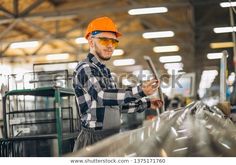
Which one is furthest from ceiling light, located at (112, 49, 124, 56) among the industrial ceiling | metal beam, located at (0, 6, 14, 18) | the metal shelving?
metal beam, located at (0, 6, 14, 18)

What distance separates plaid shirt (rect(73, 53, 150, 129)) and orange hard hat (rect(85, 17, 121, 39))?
10 centimetres

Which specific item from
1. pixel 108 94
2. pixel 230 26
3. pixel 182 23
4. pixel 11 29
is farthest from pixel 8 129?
pixel 230 26

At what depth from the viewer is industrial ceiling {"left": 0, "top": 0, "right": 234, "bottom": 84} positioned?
175 centimetres

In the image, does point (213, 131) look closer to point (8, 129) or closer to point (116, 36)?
point (116, 36)

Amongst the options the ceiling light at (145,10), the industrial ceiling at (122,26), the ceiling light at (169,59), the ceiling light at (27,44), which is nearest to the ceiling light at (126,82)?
the industrial ceiling at (122,26)

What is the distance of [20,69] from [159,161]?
65 cm

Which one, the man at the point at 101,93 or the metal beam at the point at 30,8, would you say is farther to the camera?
the metal beam at the point at 30,8

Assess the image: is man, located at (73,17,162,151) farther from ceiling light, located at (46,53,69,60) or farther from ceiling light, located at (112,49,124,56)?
ceiling light, located at (46,53,69,60)

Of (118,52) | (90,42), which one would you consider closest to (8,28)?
(90,42)

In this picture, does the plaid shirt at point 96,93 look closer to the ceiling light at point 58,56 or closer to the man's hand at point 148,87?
the man's hand at point 148,87

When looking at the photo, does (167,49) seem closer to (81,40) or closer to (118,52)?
(118,52)

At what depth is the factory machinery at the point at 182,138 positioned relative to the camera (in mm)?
1696

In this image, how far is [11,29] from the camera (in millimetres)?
1861

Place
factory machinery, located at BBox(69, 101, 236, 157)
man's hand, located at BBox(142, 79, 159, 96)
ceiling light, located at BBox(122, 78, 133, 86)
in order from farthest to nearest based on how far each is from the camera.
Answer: ceiling light, located at BBox(122, 78, 133, 86)
factory machinery, located at BBox(69, 101, 236, 157)
man's hand, located at BBox(142, 79, 159, 96)
